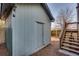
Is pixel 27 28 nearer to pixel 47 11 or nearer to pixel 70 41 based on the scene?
pixel 47 11

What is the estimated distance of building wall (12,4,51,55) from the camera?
152 centimetres

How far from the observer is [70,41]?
1.58 meters

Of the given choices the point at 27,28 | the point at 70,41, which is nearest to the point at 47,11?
the point at 27,28

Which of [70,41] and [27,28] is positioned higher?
[27,28]

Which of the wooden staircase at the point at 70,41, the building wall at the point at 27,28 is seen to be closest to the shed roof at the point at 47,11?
the building wall at the point at 27,28

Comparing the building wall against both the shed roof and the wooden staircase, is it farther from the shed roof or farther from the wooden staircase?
the wooden staircase

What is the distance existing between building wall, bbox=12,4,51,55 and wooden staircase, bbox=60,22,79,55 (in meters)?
0.20

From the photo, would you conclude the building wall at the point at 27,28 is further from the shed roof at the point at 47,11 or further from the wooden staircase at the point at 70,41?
the wooden staircase at the point at 70,41

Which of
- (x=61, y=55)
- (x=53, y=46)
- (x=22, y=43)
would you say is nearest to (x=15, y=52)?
(x=22, y=43)

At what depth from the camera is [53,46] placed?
1596mm

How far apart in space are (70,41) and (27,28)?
0.60 meters

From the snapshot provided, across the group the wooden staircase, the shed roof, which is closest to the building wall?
the shed roof

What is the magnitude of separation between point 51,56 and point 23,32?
0.50 metres

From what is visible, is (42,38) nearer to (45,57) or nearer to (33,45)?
(33,45)
